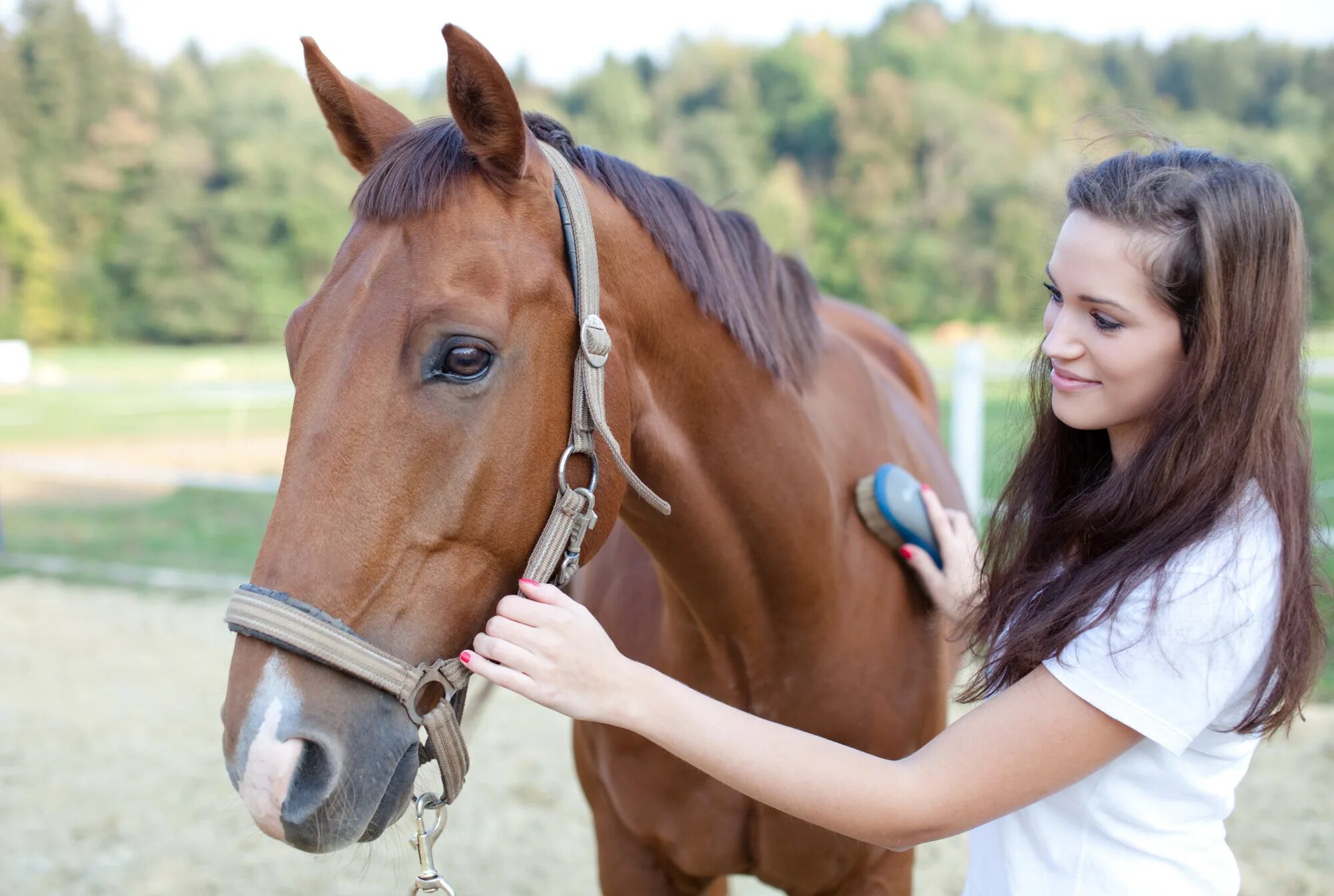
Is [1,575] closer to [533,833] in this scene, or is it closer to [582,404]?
[533,833]

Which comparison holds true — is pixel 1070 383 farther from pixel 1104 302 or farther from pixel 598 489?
pixel 598 489

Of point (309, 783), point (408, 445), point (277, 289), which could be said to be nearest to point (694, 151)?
point (277, 289)

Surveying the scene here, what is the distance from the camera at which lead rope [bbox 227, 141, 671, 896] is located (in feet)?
3.51

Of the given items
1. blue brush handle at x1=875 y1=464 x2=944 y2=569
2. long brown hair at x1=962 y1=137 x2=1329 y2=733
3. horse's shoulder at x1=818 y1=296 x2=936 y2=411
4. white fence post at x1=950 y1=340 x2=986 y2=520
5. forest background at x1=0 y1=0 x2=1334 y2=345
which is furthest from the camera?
forest background at x1=0 y1=0 x2=1334 y2=345

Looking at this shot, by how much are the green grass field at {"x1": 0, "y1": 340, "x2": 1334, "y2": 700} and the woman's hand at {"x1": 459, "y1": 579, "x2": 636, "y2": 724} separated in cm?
92

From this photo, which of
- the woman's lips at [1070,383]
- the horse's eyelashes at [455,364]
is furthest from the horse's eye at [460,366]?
the woman's lips at [1070,383]

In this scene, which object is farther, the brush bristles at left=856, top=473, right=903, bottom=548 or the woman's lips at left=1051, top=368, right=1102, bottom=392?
the brush bristles at left=856, top=473, right=903, bottom=548

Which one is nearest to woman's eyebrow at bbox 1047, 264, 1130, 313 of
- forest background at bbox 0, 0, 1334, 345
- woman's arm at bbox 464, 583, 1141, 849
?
woman's arm at bbox 464, 583, 1141, 849

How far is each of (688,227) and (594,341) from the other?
0.35 m

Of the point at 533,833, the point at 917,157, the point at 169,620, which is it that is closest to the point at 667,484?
the point at 533,833

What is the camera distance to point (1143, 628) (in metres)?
1.12

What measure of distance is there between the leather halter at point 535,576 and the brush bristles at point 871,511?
2.01 feet

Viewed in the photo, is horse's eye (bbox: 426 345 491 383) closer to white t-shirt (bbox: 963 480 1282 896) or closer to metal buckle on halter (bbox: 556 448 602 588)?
metal buckle on halter (bbox: 556 448 602 588)

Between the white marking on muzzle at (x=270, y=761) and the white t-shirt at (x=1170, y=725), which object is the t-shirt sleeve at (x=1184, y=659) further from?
the white marking on muzzle at (x=270, y=761)
